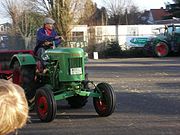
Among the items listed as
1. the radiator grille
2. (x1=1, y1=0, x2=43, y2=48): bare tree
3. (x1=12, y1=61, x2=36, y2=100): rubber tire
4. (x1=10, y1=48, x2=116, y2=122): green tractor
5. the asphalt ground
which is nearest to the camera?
the asphalt ground

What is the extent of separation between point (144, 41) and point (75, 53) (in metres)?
30.9

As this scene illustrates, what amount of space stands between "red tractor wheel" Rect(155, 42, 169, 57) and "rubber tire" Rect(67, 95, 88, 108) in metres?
26.0

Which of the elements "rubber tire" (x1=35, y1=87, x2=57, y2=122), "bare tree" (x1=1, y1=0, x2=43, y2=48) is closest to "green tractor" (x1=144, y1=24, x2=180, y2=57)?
"bare tree" (x1=1, y1=0, x2=43, y2=48)

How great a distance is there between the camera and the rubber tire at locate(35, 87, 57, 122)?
26.6ft

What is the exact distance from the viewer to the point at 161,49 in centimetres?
3547

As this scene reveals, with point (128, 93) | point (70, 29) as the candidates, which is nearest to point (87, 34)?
point (70, 29)

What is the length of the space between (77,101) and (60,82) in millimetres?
981

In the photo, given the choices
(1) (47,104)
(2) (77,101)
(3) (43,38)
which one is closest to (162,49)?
(2) (77,101)

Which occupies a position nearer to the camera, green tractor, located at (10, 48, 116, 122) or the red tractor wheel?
green tractor, located at (10, 48, 116, 122)

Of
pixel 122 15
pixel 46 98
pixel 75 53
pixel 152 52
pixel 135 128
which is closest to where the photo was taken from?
pixel 135 128

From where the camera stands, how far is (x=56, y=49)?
9.27 m

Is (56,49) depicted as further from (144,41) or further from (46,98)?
(144,41)

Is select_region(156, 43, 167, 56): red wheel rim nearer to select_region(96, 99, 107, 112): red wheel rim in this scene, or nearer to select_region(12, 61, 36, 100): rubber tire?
select_region(12, 61, 36, 100): rubber tire

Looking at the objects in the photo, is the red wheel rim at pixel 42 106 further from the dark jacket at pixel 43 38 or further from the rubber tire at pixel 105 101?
the dark jacket at pixel 43 38
